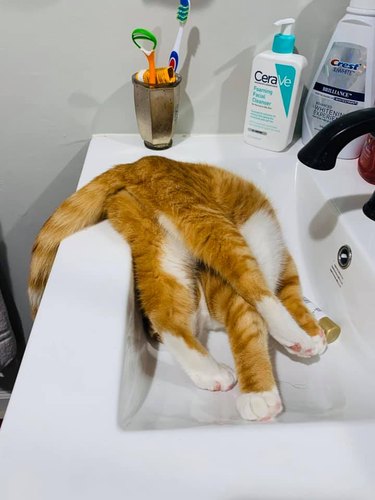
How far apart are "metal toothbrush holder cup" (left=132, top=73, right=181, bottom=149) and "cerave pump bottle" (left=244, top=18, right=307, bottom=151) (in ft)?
0.60

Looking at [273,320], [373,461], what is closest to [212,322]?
[273,320]

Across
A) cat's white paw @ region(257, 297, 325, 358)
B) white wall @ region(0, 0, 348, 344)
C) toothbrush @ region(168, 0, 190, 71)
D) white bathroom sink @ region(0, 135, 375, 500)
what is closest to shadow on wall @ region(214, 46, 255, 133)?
white wall @ region(0, 0, 348, 344)

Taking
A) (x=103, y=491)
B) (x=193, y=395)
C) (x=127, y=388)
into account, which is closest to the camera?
(x=103, y=491)

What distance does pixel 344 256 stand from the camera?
75cm

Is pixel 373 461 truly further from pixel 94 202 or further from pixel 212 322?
pixel 94 202

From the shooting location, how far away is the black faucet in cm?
62

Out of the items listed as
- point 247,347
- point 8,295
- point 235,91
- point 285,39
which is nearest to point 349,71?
point 285,39

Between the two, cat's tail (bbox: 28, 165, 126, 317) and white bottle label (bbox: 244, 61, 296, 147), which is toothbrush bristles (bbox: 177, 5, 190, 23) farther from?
cat's tail (bbox: 28, 165, 126, 317)

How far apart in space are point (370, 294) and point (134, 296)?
1.30 feet

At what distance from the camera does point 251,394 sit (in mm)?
628

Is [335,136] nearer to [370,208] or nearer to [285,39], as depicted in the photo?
[370,208]

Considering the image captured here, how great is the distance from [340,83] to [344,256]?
1.30 feet

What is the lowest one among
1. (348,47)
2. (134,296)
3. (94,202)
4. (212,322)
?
(212,322)

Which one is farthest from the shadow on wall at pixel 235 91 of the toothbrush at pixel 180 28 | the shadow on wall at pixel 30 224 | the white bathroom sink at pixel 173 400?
the shadow on wall at pixel 30 224
